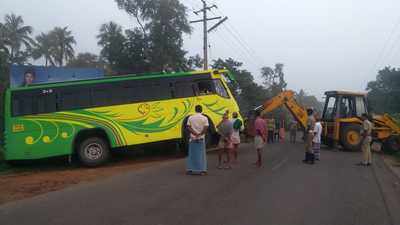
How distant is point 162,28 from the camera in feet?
→ 124

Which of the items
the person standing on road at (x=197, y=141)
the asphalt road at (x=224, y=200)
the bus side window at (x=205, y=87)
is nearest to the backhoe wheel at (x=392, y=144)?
the asphalt road at (x=224, y=200)

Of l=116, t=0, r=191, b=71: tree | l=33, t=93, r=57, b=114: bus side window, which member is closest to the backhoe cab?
l=33, t=93, r=57, b=114: bus side window

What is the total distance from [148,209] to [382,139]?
1515cm

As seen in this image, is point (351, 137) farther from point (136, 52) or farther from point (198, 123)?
point (136, 52)

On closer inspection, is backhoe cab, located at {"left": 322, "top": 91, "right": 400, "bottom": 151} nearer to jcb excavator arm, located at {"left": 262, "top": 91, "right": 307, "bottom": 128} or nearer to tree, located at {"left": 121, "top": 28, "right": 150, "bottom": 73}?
jcb excavator arm, located at {"left": 262, "top": 91, "right": 307, "bottom": 128}

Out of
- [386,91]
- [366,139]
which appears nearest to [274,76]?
[386,91]

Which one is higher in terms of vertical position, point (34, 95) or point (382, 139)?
point (34, 95)

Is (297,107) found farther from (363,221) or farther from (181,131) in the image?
(363,221)

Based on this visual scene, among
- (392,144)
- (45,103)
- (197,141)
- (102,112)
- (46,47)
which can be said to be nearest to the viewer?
(197,141)

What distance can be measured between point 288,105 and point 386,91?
39.5m

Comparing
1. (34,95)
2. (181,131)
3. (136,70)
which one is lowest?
(181,131)

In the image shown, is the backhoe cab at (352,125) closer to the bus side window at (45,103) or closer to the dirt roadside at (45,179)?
the dirt roadside at (45,179)

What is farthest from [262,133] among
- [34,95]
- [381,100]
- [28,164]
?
[381,100]

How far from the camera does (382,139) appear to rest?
19.2 m
